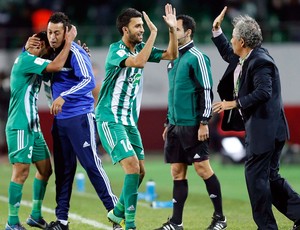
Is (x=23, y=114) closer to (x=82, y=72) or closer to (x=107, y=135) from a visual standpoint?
(x=82, y=72)

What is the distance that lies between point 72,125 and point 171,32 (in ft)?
5.14

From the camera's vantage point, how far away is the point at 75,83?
10.2 metres

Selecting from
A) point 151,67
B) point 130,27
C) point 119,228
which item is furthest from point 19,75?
point 151,67

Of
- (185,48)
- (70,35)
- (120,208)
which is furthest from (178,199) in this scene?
(70,35)

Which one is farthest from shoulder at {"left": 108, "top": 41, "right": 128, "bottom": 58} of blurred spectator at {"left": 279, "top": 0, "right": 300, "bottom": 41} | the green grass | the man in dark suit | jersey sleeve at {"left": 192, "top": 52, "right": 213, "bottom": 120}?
blurred spectator at {"left": 279, "top": 0, "right": 300, "bottom": 41}

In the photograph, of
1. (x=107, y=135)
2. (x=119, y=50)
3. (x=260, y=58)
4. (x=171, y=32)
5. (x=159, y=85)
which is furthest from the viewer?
(x=159, y=85)

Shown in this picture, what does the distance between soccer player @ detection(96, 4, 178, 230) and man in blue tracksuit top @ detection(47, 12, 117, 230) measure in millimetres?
257

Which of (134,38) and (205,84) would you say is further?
(205,84)

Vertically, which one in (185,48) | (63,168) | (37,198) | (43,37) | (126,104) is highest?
(43,37)

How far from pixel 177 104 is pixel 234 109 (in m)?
1.02

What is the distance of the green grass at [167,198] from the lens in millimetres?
11055

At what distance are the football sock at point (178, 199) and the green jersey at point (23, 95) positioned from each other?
1.78 meters

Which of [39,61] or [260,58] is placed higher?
[260,58]

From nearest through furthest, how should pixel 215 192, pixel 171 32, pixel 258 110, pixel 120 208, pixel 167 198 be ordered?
pixel 258 110 < pixel 171 32 < pixel 120 208 < pixel 215 192 < pixel 167 198
